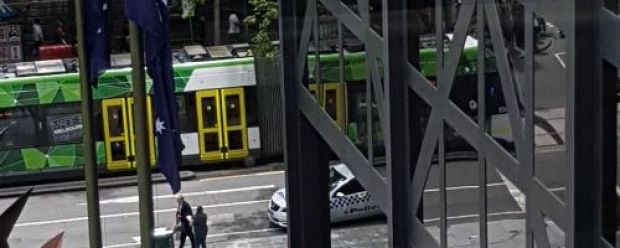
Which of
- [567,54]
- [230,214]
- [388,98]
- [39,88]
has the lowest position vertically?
[230,214]

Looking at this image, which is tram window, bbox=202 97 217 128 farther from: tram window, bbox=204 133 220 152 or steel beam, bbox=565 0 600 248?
steel beam, bbox=565 0 600 248

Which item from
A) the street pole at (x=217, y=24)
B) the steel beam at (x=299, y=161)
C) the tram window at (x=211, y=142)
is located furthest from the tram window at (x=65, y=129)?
the steel beam at (x=299, y=161)

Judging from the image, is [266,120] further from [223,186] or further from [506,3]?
[506,3]

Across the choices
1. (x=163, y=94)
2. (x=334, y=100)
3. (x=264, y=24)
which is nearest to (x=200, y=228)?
(x=264, y=24)

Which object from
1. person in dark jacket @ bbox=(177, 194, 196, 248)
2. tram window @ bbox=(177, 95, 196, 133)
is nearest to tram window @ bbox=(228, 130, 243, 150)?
tram window @ bbox=(177, 95, 196, 133)

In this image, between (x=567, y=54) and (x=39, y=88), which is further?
(x=39, y=88)

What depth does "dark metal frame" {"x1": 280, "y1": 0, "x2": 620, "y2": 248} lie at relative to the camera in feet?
21.9

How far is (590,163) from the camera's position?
6.79 metres

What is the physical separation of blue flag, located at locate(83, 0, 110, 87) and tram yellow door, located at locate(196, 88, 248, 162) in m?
15.4

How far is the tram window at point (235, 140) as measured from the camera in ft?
87.3

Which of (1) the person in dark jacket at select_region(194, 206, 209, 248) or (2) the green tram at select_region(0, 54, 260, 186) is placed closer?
(1) the person in dark jacket at select_region(194, 206, 209, 248)

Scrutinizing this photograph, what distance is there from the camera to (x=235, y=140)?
87.7 ft

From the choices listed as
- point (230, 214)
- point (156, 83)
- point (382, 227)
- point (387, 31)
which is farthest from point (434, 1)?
point (230, 214)

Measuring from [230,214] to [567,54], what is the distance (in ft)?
57.7
